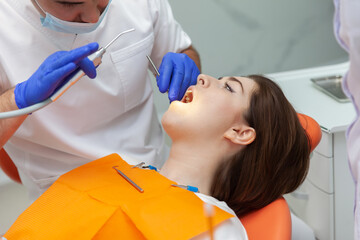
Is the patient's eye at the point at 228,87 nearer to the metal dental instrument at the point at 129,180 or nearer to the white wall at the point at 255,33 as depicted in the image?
the metal dental instrument at the point at 129,180

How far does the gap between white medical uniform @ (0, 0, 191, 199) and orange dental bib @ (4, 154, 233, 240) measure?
21 centimetres

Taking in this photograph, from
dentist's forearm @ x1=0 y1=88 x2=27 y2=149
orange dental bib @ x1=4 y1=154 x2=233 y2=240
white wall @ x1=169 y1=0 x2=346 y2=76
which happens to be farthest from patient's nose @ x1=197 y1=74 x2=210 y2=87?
white wall @ x1=169 y1=0 x2=346 y2=76

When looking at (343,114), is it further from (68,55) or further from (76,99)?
(68,55)

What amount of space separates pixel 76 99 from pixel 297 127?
27.9 inches

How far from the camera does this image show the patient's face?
57.8 inches

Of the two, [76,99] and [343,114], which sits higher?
[76,99]

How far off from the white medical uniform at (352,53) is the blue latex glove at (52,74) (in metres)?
0.65

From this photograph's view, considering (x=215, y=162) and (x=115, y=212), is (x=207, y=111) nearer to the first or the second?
(x=215, y=162)

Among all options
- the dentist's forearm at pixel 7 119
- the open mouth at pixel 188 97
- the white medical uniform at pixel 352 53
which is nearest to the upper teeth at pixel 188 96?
the open mouth at pixel 188 97

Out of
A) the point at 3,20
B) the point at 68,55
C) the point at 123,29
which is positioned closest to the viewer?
the point at 68,55

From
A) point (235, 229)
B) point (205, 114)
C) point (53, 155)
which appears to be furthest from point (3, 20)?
point (235, 229)

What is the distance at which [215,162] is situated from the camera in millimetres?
1510

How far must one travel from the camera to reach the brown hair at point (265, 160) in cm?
150

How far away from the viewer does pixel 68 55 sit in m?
1.21
